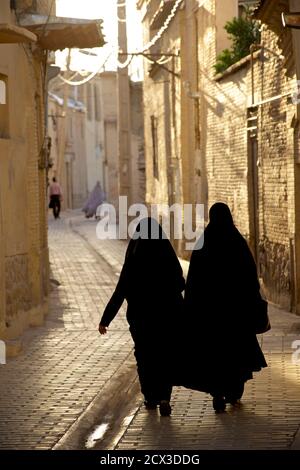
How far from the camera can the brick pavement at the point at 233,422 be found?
326 inches

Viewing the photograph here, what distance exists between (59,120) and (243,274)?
47496mm

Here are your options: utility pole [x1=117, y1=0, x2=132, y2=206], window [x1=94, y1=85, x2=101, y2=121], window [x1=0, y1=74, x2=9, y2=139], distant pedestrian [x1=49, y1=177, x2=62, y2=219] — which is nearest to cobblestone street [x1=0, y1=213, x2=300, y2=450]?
window [x1=0, y1=74, x2=9, y2=139]

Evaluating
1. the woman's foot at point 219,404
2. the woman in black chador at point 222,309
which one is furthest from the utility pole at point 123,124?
the woman's foot at point 219,404

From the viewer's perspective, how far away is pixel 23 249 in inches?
591

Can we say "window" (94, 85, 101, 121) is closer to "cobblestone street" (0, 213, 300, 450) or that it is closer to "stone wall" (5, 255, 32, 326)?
"cobblestone street" (0, 213, 300, 450)

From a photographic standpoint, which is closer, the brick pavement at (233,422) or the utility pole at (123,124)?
the brick pavement at (233,422)

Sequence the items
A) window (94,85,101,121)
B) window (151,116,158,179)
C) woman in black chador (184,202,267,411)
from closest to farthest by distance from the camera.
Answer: woman in black chador (184,202,267,411)
window (151,116,158,179)
window (94,85,101,121)

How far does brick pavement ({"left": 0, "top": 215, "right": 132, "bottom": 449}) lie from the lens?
9102 millimetres

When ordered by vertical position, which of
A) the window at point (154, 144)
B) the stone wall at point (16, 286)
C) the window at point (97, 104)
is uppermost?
the window at point (97, 104)

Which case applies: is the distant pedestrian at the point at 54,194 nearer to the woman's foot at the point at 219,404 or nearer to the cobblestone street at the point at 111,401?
the cobblestone street at the point at 111,401

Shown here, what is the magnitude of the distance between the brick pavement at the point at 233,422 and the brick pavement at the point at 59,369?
1.94 feet

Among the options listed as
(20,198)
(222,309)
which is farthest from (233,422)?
(20,198)

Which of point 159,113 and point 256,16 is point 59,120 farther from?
point 256,16

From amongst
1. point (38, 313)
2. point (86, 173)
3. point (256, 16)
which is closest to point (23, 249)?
point (38, 313)
